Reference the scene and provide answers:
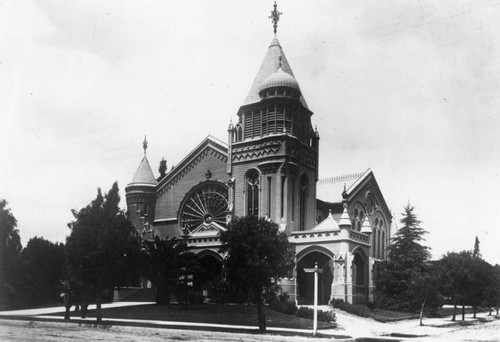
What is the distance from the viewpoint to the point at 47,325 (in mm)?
25234

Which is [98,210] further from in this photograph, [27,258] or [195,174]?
[195,174]

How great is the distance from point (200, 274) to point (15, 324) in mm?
12722

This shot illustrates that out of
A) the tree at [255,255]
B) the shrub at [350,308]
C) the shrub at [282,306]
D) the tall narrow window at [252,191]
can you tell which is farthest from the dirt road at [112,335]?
the tall narrow window at [252,191]

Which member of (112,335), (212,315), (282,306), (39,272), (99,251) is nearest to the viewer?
(112,335)

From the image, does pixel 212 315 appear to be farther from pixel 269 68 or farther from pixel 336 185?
pixel 336 185

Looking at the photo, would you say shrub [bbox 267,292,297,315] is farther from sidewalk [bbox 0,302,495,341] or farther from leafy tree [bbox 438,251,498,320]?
leafy tree [bbox 438,251,498,320]

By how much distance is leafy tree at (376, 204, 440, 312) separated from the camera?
4381 centimetres

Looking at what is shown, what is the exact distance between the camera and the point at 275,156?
Answer: 142 feet

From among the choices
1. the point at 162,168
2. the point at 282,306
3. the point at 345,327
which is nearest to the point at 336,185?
the point at 162,168

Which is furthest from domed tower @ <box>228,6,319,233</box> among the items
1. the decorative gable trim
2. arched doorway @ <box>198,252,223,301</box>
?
arched doorway @ <box>198,252,223,301</box>

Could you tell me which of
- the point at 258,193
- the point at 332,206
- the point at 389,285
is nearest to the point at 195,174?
Answer: the point at 258,193

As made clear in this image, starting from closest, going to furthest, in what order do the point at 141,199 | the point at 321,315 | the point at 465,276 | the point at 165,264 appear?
1. the point at 321,315
2. the point at 165,264
3. the point at 465,276
4. the point at 141,199

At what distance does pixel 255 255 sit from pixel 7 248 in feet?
82.0

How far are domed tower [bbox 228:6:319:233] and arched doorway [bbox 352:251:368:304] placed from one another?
504 cm
